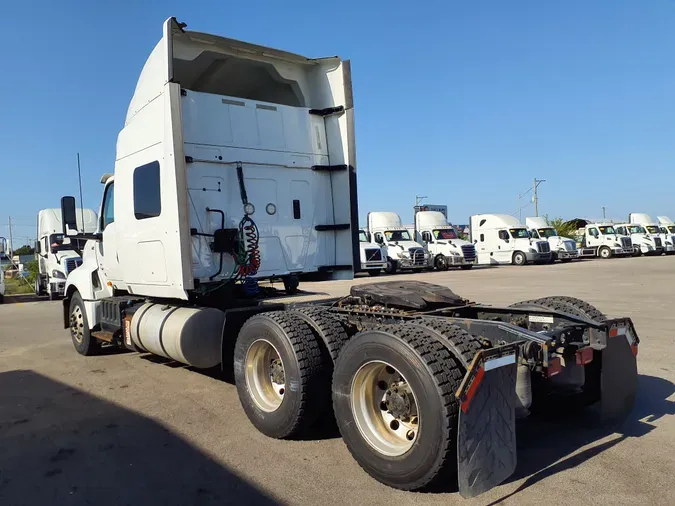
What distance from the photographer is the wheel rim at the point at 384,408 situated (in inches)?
148

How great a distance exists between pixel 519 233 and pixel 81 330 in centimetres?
2938

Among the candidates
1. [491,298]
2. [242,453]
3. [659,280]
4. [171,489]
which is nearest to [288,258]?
[242,453]

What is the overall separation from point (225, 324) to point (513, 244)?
3006 centimetres

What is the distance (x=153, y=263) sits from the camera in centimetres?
652

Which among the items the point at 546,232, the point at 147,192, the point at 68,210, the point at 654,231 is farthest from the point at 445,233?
the point at 147,192

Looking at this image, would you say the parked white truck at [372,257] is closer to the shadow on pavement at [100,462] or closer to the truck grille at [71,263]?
the truck grille at [71,263]

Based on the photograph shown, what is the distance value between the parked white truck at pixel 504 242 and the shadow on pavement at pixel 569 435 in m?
28.5

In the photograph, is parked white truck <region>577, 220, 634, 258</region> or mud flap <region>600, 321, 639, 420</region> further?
parked white truck <region>577, 220, 634, 258</region>

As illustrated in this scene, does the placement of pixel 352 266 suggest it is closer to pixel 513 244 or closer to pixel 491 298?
pixel 491 298

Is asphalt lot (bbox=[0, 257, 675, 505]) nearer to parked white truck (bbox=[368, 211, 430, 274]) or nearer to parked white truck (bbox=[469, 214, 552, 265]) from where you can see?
parked white truck (bbox=[368, 211, 430, 274])

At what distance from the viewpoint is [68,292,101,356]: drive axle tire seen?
8.38 metres

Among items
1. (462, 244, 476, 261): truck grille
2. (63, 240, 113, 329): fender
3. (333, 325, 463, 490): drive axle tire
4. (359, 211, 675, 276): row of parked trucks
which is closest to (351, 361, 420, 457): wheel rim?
(333, 325, 463, 490): drive axle tire

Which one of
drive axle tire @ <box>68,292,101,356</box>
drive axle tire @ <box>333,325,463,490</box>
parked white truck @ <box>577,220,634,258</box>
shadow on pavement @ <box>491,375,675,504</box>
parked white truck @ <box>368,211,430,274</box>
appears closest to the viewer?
drive axle tire @ <box>333,325,463,490</box>

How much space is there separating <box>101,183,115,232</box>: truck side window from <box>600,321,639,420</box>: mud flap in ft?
21.0
